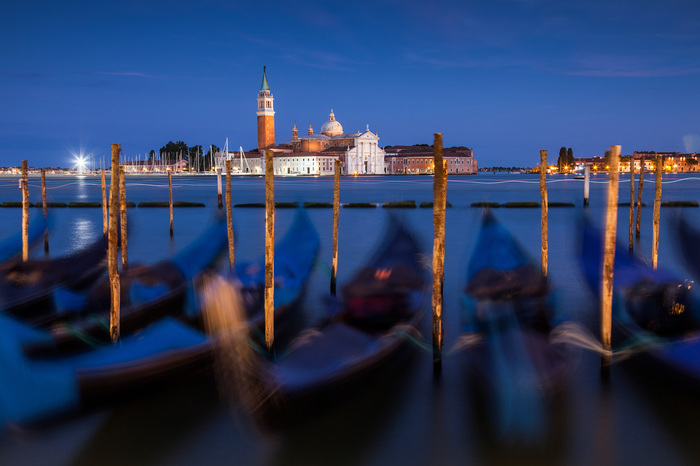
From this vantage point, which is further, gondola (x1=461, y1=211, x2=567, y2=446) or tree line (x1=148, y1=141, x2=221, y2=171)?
tree line (x1=148, y1=141, x2=221, y2=171)

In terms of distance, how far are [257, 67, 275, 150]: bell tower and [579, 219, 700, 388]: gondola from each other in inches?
2492

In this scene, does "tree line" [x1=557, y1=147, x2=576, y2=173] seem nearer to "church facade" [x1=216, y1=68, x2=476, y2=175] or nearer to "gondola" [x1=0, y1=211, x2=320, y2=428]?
"church facade" [x1=216, y1=68, x2=476, y2=175]

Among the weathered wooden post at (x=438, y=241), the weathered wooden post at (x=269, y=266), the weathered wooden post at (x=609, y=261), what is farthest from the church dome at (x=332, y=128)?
the weathered wooden post at (x=609, y=261)

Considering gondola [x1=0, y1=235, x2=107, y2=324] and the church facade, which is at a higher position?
the church facade

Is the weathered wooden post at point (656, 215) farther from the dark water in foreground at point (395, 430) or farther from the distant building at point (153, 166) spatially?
Answer: the distant building at point (153, 166)

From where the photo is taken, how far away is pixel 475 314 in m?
4.95

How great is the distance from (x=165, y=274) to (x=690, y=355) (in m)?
4.47

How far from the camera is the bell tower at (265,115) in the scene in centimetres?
6606

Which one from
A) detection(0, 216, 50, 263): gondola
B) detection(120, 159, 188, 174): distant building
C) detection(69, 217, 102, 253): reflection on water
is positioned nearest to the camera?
detection(0, 216, 50, 263): gondola

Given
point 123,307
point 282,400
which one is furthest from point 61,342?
point 282,400

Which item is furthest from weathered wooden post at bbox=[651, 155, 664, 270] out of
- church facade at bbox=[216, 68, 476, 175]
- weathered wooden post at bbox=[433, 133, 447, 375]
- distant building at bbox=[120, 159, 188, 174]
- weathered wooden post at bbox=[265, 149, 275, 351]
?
distant building at bbox=[120, 159, 188, 174]

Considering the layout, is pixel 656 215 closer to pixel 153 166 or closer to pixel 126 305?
pixel 126 305

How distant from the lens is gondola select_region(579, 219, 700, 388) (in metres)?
3.81

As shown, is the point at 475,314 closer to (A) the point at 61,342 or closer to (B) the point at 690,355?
(B) the point at 690,355
